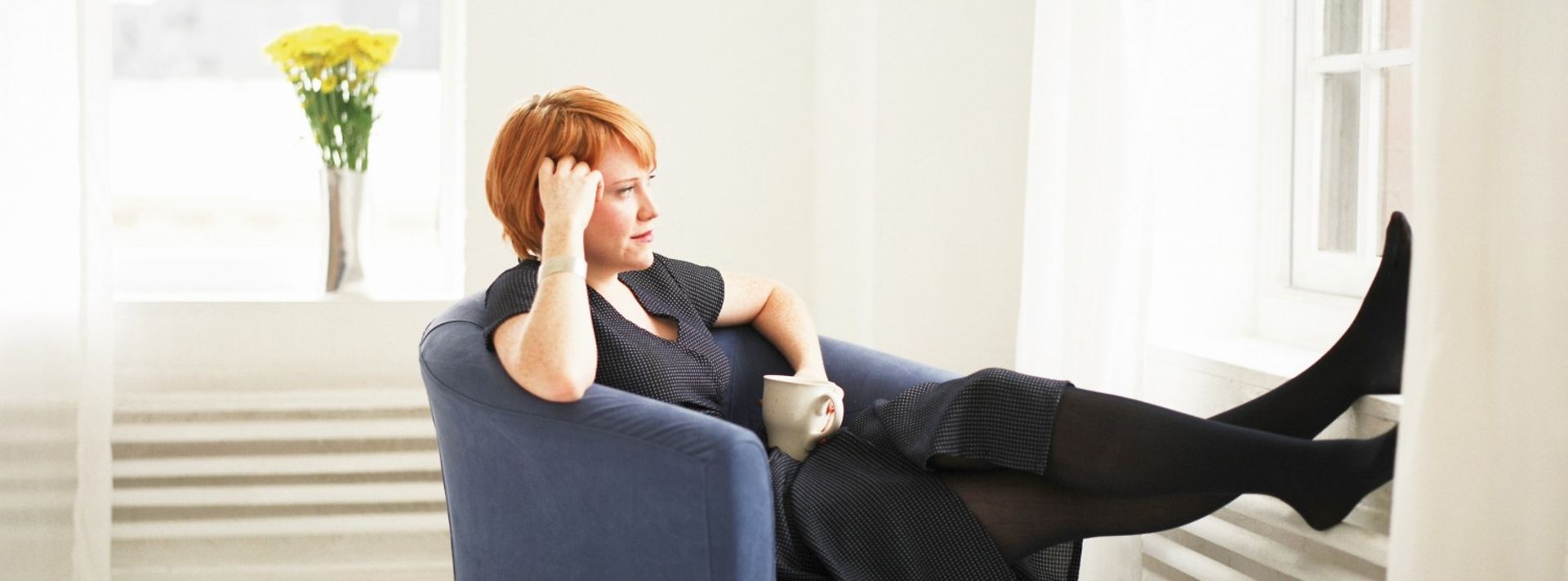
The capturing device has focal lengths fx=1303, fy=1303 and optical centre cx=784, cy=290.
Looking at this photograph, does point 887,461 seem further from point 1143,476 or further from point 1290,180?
point 1290,180

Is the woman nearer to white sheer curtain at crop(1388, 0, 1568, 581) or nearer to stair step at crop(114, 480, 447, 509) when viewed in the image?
white sheer curtain at crop(1388, 0, 1568, 581)

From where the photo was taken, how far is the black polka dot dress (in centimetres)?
154

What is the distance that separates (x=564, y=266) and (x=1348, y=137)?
1.33 meters

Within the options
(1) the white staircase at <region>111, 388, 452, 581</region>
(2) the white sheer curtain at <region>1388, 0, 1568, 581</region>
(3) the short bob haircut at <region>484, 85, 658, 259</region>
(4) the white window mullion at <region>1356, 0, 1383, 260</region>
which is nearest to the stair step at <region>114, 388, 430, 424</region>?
(1) the white staircase at <region>111, 388, 452, 581</region>

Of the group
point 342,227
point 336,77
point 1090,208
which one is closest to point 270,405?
point 342,227

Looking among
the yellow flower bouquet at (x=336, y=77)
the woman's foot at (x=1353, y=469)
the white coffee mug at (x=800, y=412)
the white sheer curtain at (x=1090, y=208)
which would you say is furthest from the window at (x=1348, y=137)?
the yellow flower bouquet at (x=336, y=77)

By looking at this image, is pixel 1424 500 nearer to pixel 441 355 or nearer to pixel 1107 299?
pixel 1107 299

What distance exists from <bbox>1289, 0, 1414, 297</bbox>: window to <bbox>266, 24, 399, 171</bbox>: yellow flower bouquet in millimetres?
1872

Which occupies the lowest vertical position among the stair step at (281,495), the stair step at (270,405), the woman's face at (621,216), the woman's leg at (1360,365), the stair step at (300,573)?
the stair step at (300,573)

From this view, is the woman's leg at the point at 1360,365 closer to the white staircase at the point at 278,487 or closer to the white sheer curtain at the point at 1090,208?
the white sheer curtain at the point at 1090,208

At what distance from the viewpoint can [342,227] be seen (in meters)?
2.87

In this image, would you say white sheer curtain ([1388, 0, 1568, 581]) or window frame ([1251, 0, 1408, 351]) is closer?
white sheer curtain ([1388, 0, 1568, 581])

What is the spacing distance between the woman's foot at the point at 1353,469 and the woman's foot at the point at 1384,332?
5.7 inches

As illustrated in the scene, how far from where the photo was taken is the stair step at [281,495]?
107 inches
